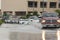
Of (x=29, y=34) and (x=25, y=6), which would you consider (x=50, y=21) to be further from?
(x=25, y=6)

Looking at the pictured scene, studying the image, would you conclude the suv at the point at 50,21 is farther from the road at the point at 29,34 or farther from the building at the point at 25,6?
the building at the point at 25,6

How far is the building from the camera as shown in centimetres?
8950

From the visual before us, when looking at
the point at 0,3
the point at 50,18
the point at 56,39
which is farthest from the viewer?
the point at 0,3

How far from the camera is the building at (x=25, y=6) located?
89500mm

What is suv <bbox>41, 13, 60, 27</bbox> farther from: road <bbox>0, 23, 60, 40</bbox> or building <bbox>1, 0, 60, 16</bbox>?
building <bbox>1, 0, 60, 16</bbox>

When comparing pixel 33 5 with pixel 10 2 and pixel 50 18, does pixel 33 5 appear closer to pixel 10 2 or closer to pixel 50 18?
pixel 10 2

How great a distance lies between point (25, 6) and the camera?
90.9m

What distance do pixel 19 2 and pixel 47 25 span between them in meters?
67.0

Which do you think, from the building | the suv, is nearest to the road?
the suv

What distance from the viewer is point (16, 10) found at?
9006 cm

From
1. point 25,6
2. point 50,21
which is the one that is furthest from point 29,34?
point 25,6

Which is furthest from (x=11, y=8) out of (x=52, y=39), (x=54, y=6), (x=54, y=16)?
(x=52, y=39)

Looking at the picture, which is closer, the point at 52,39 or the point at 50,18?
the point at 52,39

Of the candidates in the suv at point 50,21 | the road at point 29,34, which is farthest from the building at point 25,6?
the road at point 29,34
